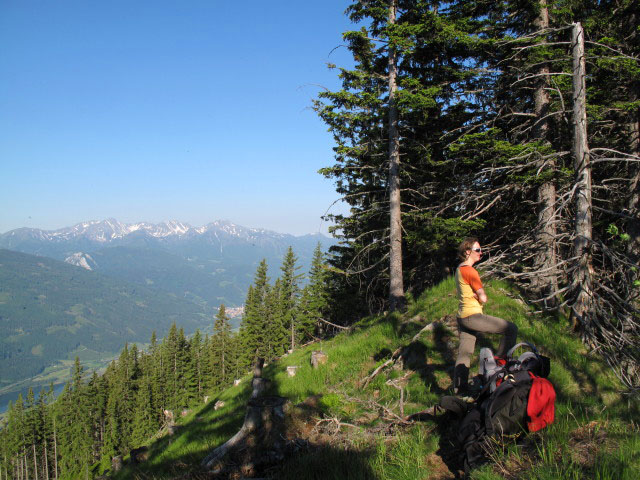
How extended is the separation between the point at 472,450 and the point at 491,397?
0.55 metres

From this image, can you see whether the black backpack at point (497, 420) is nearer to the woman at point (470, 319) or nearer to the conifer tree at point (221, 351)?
the woman at point (470, 319)

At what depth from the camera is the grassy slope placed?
10.1 feet

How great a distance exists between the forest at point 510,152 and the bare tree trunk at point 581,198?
0.02 m

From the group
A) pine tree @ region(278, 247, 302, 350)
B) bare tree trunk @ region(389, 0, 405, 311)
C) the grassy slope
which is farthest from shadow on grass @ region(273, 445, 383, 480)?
pine tree @ region(278, 247, 302, 350)

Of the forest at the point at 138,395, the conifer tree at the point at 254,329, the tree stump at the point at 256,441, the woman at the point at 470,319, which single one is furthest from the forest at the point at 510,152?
the forest at the point at 138,395

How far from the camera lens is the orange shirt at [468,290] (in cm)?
496

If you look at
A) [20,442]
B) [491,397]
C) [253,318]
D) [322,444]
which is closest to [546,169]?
[491,397]

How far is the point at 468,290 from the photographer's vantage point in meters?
5.02

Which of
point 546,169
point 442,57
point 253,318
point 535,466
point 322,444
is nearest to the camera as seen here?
point 535,466

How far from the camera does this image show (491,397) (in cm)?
352

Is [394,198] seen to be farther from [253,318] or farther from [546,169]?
[253,318]

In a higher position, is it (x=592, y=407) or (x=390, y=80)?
(x=390, y=80)

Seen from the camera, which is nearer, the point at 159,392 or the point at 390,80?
the point at 390,80

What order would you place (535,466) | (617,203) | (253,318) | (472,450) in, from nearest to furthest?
(535,466) < (472,450) < (617,203) < (253,318)
